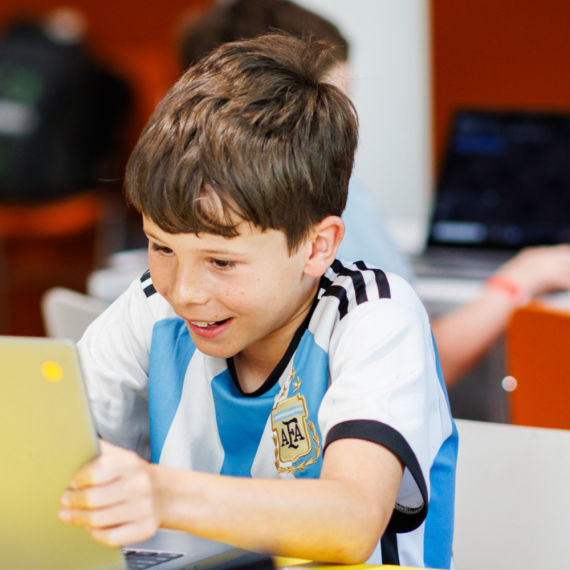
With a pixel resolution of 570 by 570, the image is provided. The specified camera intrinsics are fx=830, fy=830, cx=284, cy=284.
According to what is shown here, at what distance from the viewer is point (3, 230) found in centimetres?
381

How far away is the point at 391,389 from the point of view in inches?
30.4

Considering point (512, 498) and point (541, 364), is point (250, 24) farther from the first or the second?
point (512, 498)

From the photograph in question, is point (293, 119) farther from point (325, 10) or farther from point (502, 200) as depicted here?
point (325, 10)

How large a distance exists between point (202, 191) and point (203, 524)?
1.01ft

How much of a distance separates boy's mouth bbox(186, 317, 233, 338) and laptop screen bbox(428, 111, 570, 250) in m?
1.48

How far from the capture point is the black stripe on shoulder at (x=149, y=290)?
1.03 meters

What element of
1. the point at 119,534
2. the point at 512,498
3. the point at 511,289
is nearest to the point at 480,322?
the point at 511,289

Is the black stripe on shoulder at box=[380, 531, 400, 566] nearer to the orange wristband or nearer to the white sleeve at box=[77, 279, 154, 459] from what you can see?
the white sleeve at box=[77, 279, 154, 459]

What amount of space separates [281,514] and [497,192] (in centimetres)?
170

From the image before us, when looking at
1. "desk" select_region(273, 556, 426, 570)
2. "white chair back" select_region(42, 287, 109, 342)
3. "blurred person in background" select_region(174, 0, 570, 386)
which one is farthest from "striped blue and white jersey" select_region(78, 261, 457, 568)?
"blurred person in background" select_region(174, 0, 570, 386)

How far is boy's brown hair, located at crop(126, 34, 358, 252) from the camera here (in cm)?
79

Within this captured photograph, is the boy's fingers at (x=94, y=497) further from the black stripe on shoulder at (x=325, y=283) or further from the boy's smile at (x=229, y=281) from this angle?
the black stripe on shoulder at (x=325, y=283)

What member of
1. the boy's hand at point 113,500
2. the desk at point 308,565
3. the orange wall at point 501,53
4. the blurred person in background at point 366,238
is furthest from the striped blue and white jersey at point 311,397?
the orange wall at point 501,53

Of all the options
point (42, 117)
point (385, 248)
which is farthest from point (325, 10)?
point (385, 248)
